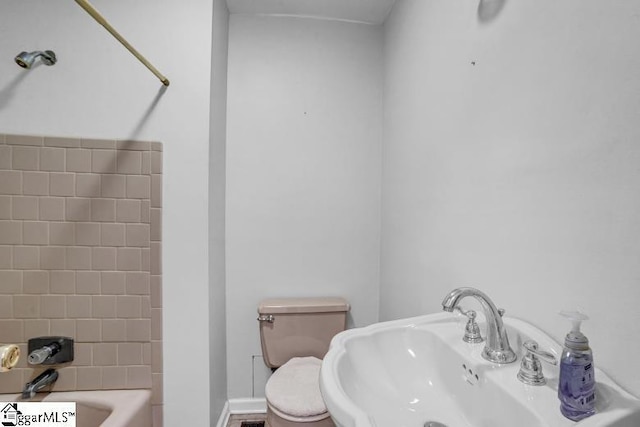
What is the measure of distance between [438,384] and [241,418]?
1.35m

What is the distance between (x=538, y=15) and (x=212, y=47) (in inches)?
49.0

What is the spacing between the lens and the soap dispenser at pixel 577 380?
1.53 feet

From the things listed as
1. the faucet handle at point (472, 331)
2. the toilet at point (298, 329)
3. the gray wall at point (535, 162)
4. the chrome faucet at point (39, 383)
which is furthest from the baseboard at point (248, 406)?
the faucet handle at point (472, 331)

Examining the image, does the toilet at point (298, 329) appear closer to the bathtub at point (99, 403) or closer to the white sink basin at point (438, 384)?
the bathtub at point (99, 403)

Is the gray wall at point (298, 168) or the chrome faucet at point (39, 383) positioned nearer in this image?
the chrome faucet at point (39, 383)

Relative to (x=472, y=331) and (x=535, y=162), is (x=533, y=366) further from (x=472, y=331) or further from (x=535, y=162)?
(x=535, y=162)

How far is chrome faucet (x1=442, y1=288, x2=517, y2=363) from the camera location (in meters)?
0.65

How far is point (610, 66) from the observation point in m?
0.51

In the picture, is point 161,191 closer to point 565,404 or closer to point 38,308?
point 38,308

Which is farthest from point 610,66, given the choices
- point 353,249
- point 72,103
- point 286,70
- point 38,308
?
point 38,308

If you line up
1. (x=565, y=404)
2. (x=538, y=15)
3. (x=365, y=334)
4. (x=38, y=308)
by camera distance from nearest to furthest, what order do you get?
(x=565, y=404) < (x=538, y=15) < (x=365, y=334) < (x=38, y=308)

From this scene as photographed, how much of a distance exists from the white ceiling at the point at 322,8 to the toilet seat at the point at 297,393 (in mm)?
1875

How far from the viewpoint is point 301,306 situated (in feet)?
5.06

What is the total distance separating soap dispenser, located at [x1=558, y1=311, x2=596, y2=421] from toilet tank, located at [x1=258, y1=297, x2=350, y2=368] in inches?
45.3
